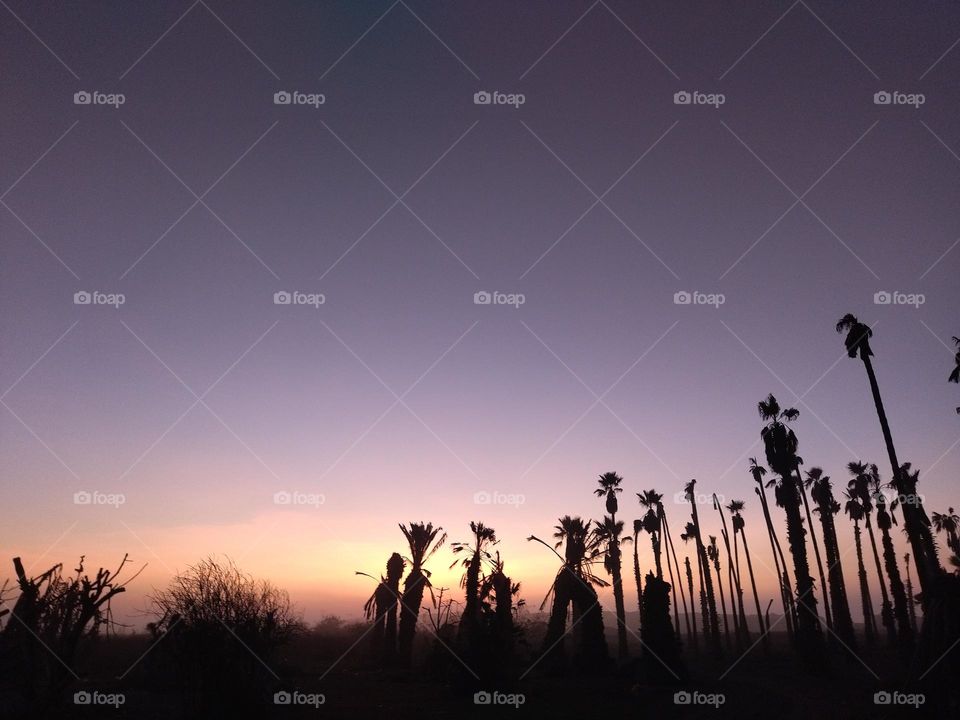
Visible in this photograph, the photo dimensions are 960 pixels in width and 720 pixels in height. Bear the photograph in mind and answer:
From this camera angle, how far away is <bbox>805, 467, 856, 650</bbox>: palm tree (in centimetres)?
4688

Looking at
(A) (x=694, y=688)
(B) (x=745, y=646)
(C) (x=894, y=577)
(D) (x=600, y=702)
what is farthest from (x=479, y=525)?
(B) (x=745, y=646)

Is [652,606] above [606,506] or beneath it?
beneath

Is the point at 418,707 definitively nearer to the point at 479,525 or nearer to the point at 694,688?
the point at 479,525

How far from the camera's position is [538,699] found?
29062 millimetres

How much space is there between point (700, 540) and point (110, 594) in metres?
56.8

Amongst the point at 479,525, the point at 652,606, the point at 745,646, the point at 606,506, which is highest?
the point at 606,506

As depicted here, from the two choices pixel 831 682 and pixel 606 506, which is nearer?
pixel 831 682
